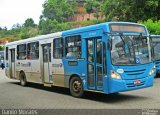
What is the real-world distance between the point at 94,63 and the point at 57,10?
120 m

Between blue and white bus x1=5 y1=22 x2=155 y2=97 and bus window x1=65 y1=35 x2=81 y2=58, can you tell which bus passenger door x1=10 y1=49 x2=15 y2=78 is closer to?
blue and white bus x1=5 y1=22 x2=155 y2=97

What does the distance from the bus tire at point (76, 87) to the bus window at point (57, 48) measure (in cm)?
147

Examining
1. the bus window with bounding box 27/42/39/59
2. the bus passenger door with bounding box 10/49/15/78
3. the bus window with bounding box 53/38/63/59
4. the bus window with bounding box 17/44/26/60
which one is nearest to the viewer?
the bus window with bounding box 53/38/63/59

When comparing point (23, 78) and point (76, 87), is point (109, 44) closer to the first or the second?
point (76, 87)

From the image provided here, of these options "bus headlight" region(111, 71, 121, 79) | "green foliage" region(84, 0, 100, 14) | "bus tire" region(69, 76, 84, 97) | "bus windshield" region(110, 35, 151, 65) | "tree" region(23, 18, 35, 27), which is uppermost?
"green foliage" region(84, 0, 100, 14)

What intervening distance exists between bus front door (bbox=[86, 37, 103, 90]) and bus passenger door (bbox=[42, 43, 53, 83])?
11.0 feet

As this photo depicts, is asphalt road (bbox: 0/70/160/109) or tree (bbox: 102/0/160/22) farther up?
tree (bbox: 102/0/160/22)

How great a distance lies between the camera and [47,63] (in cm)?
1625

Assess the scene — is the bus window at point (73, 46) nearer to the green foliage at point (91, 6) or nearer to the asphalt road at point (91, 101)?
the asphalt road at point (91, 101)

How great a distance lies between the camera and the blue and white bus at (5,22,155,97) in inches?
471

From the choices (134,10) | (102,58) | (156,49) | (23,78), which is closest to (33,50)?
(23,78)

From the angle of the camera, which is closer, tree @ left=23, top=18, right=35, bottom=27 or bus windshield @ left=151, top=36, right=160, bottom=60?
bus windshield @ left=151, top=36, right=160, bottom=60

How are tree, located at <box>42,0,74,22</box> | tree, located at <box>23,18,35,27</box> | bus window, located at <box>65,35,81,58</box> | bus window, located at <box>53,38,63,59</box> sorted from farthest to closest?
tree, located at <box>23,18,35,27</box> < tree, located at <box>42,0,74,22</box> < bus window, located at <box>53,38,63,59</box> < bus window, located at <box>65,35,81,58</box>

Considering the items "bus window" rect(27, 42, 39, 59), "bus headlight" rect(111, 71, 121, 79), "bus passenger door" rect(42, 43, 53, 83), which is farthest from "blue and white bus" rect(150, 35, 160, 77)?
"bus headlight" rect(111, 71, 121, 79)
